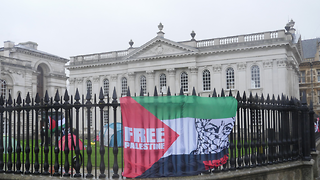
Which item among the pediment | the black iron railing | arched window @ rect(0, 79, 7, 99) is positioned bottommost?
the black iron railing

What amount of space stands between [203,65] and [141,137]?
35.3 m

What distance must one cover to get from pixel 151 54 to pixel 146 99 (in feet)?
123

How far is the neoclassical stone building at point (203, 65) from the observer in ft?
119

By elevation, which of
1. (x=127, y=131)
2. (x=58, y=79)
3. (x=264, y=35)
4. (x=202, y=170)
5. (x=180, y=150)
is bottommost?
(x=202, y=170)

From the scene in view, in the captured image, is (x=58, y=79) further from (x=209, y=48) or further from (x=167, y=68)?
(x=209, y=48)

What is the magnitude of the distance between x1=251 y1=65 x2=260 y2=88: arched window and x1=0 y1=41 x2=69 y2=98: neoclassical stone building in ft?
81.7

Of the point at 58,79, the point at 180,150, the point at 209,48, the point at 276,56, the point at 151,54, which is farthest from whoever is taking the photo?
the point at 58,79

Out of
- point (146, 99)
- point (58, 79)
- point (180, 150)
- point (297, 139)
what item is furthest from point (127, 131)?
point (58, 79)

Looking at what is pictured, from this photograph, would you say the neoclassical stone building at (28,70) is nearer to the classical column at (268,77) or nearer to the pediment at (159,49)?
the pediment at (159,49)

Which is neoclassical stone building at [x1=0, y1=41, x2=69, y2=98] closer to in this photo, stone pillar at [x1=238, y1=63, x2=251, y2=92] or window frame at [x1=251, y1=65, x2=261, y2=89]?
stone pillar at [x1=238, y1=63, x2=251, y2=92]

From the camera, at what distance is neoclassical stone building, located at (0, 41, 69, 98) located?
39.2m

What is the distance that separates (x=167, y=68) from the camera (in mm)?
42062

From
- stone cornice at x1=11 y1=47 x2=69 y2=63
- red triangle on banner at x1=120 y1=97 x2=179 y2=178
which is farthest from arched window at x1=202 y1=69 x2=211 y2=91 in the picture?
red triangle on banner at x1=120 y1=97 x2=179 y2=178

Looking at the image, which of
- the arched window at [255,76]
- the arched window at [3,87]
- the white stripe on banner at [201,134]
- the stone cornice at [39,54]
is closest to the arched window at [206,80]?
the arched window at [255,76]
